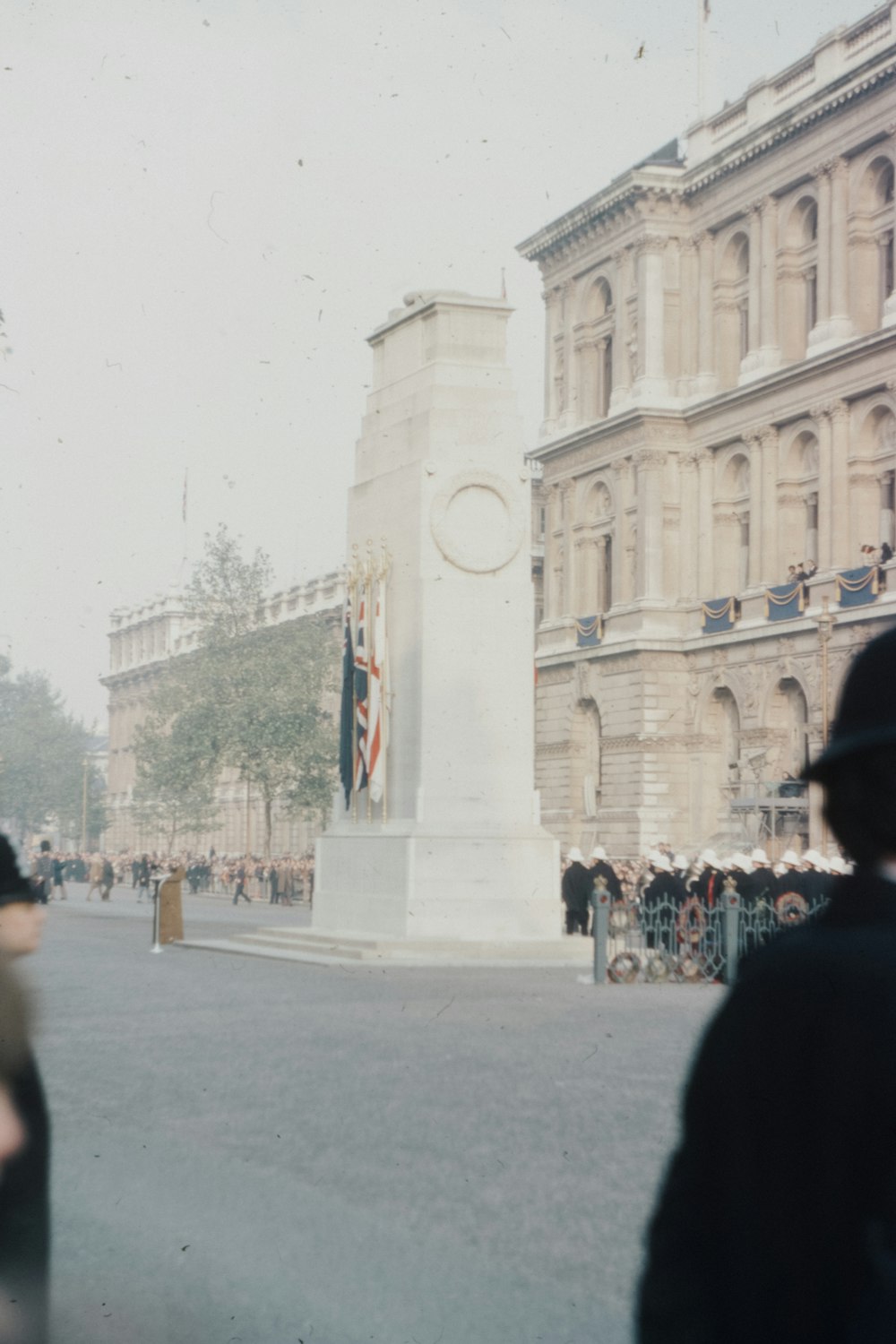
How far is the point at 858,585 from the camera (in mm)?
45625

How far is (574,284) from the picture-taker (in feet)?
203

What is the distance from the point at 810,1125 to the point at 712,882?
866 inches

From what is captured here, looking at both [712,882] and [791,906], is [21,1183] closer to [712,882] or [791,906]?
[791,906]

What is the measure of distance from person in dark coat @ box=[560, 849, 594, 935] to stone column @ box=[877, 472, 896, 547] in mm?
21768

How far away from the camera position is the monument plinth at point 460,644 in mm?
24391

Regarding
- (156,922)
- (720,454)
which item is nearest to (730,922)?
(156,922)

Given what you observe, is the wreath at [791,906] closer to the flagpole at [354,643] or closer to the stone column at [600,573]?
the flagpole at [354,643]

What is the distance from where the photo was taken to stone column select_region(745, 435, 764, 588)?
52.2 metres

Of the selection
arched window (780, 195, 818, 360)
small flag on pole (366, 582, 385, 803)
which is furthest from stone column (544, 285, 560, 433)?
small flag on pole (366, 582, 385, 803)

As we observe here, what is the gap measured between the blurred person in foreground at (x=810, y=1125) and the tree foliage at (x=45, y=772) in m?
92.9

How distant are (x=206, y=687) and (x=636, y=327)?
55.5 feet

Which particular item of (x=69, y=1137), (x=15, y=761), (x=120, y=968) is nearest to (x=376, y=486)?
(x=120, y=968)

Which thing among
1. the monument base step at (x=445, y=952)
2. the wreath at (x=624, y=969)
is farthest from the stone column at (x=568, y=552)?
the wreath at (x=624, y=969)

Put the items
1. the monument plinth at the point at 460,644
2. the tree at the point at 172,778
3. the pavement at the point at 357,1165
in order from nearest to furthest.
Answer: the pavement at the point at 357,1165, the monument plinth at the point at 460,644, the tree at the point at 172,778
